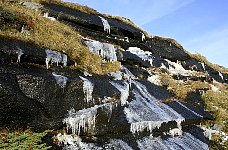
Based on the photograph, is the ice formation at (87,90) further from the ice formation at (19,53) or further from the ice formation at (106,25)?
the ice formation at (106,25)

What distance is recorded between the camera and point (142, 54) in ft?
105

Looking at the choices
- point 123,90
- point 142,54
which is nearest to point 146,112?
point 123,90

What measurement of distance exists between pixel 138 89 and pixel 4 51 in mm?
9749

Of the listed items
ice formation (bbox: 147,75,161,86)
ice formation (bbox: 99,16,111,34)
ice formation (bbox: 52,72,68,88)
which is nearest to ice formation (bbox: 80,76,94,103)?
ice formation (bbox: 52,72,68,88)

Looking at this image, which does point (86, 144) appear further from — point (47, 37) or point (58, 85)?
point (47, 37)

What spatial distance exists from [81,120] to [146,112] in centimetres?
508

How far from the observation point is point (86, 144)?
16.0 m

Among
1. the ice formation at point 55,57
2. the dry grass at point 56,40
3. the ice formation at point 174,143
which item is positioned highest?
the dry grass at point 56,40

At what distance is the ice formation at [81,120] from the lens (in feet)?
53.6

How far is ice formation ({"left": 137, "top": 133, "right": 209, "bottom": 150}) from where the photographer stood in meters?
18.5

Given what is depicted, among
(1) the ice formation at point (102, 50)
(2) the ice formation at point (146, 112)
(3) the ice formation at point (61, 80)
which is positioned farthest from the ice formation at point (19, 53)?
(1) the ice formation at point (102, 50)

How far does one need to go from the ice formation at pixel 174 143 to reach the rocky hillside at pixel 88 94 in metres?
0.08

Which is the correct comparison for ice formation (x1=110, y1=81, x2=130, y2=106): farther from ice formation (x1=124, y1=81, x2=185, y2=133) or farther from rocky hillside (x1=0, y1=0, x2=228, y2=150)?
ice formation (x1=124, y1=81, x2=185, y2=133)

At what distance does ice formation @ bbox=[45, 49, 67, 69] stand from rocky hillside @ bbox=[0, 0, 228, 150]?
0.07 meters
